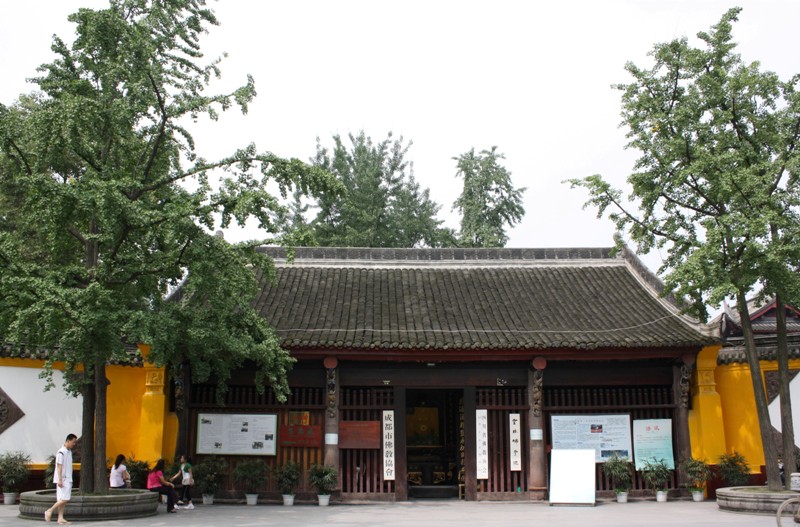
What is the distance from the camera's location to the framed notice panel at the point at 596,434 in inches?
531

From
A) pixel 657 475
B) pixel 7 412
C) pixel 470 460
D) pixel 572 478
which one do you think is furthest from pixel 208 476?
pixel 657 475

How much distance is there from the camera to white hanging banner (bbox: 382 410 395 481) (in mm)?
13297

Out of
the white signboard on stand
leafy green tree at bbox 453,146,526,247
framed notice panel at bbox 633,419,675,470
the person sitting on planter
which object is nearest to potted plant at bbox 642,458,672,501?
framed notice panel at bbox 633,419,675,470

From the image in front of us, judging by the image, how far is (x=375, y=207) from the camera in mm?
31500

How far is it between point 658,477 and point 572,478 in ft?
5.74

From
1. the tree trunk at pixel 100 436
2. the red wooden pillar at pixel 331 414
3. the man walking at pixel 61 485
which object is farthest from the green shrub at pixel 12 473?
the red wooden pillar at pixel 331 414

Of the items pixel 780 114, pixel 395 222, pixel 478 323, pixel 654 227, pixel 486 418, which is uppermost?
pixel 395 222

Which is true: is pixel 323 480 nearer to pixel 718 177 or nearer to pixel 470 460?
pixel 470 460

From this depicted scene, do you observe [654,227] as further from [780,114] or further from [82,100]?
[82,100]

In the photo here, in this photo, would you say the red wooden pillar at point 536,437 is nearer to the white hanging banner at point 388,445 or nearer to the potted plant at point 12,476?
the white hanging banner at point 388,445

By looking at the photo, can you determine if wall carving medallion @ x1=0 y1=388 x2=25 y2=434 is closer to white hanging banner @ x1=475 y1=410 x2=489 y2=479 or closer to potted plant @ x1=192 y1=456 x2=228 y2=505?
potted plant @ x1=192 y1=456 x2=228 y2=505

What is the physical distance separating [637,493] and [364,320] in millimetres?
5794

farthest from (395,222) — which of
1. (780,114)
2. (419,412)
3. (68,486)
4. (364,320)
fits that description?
(68,486)

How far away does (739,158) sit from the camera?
38.5 ft
